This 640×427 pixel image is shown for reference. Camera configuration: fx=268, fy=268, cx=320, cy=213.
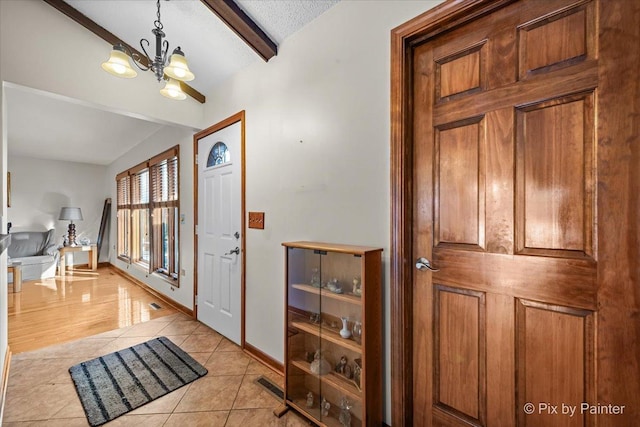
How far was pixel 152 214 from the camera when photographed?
434 cm

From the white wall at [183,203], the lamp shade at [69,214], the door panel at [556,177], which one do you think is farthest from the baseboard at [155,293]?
the door panel at [556,177]

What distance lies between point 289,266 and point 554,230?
1365mm

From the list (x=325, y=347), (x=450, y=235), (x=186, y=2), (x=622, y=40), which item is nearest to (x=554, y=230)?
(x=450, y=235)

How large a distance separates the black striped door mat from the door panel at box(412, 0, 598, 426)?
175 centimetres

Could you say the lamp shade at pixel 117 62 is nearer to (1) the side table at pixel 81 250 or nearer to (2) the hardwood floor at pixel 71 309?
(2) the hardwood floor at pixel 71 309

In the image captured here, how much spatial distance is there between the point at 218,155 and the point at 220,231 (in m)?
0.79

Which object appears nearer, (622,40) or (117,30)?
(622,40)

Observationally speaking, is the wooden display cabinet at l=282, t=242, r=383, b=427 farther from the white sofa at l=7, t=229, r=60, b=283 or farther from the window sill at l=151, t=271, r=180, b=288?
the white sofa at l=7, t=229, r=60, b=283

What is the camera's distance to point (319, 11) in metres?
1.78

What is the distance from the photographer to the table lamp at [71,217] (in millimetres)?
A: 5666

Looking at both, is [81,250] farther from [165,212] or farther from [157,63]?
[157,63]

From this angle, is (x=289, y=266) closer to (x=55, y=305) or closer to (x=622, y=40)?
(x=622, y=40)

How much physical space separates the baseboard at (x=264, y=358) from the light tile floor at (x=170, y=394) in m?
0.03

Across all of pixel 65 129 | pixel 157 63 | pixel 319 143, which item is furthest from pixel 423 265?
pixel 65 129
